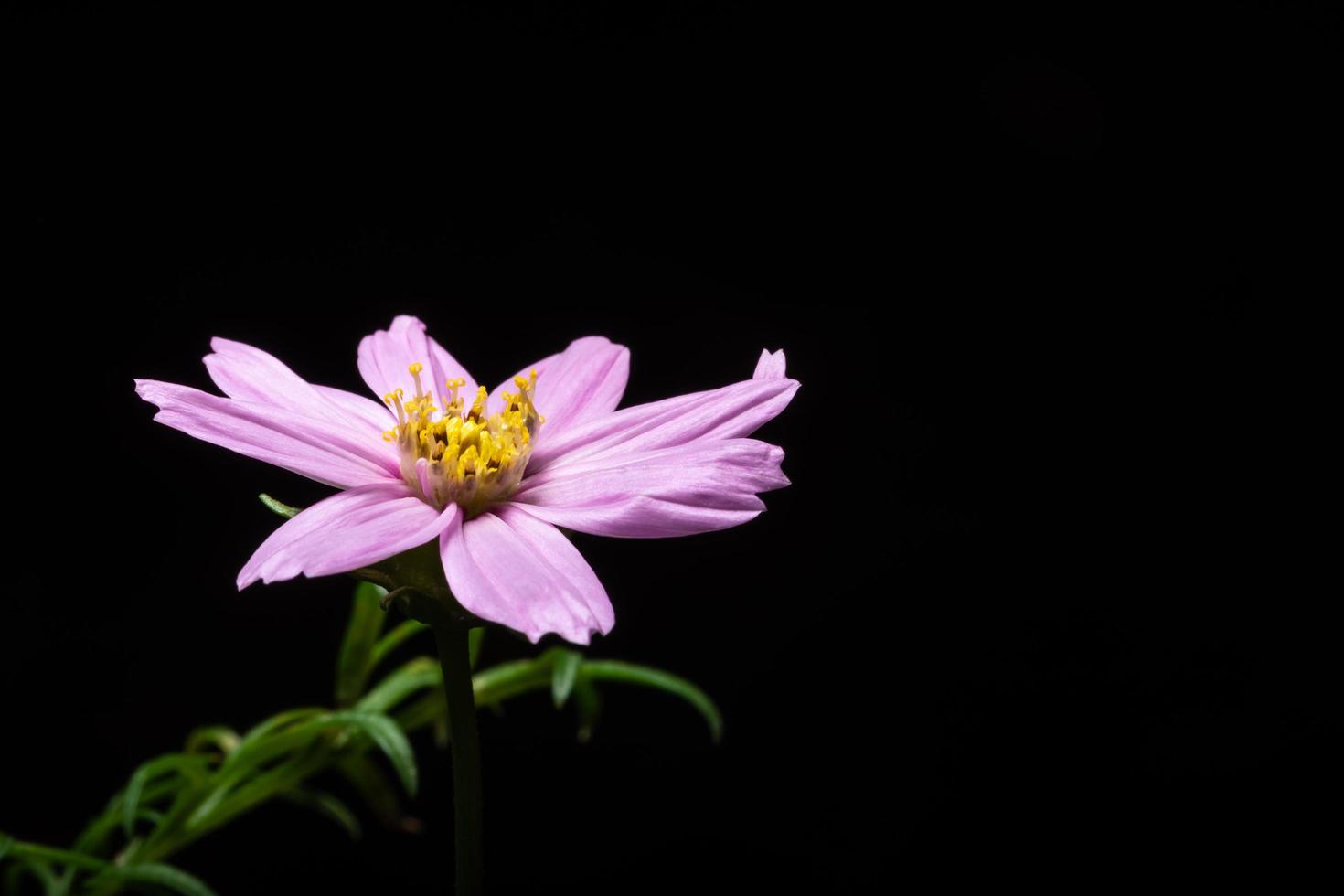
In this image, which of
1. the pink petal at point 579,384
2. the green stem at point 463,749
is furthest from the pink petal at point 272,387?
the green stem at point 463,749

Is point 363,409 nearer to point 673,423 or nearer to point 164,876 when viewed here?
point 673,423

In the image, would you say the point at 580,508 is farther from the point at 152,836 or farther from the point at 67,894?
the point at 67,894

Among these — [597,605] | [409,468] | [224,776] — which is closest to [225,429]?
[409,468]

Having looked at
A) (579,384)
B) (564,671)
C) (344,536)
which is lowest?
(344,536)

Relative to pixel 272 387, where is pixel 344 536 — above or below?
below

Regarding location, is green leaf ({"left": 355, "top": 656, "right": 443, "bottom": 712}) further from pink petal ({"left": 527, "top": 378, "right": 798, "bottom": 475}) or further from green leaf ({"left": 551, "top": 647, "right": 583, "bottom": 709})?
pink petal ({"left": 527, "top": 378, "right": 798, "bottom": 475})

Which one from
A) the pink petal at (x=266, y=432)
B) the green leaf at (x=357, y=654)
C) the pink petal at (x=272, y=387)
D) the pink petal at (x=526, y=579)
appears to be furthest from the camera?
the green leaf at (x=357, y=654)

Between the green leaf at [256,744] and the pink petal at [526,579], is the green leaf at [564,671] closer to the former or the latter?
the green leaf at [256,744]

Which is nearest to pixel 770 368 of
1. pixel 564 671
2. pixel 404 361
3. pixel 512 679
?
pixel 404 361
